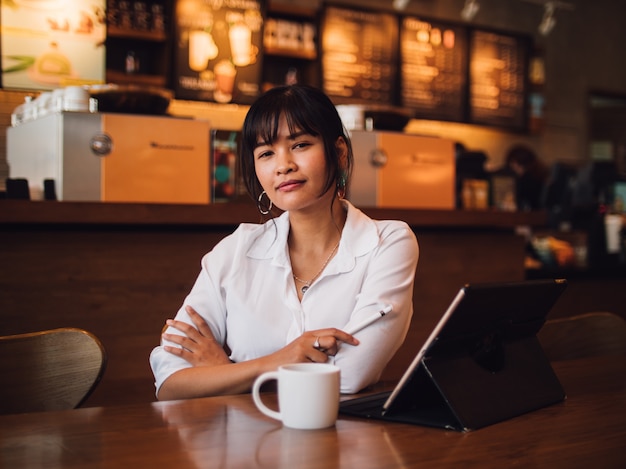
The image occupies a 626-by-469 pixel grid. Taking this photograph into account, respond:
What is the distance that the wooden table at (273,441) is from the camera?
36.6 inches

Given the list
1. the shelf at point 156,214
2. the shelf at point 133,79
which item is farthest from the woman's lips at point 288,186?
the shelf at point 133,79

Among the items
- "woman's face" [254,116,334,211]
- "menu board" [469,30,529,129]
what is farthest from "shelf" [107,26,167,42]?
"woman's face" [254,116,334,211]

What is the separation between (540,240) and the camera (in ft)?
13.1

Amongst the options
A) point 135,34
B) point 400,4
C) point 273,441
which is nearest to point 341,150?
point 273,441

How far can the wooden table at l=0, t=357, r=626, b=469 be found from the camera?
0.93m

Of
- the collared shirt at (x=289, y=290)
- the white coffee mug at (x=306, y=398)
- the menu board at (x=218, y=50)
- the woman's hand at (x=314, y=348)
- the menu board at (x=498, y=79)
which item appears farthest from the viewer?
the menu board at (x=498, y=79)

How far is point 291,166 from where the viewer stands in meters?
1.63

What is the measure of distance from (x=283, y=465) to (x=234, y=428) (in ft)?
0.60

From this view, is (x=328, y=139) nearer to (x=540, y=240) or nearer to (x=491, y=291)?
(x=491, y=291)

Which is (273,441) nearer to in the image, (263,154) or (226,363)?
(226,363)

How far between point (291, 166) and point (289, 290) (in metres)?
0.25

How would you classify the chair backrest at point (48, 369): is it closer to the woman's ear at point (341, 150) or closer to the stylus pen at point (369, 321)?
the stylus pen at point (369, 321)

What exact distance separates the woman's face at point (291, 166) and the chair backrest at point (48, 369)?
46cm

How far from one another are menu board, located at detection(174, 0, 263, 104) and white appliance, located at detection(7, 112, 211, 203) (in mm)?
2314
